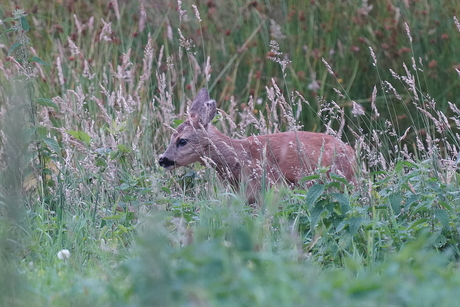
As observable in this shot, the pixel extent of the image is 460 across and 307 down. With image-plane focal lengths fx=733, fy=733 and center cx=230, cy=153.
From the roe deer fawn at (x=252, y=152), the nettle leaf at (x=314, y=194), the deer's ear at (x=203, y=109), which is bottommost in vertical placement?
the roe deer fawn at (x=252, y=152)

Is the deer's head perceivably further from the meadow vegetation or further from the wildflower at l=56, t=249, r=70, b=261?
the wildflower at l=56, t=249, r=70, b=261

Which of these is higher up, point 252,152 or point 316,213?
point 316,213

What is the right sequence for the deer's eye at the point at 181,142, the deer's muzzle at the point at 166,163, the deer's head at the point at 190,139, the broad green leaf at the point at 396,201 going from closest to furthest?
the broad green leaf at the point at 396,201 < the deer's muzzle at the point at 166,163 < the deer's head at the point at 190,139 < the deer's eye at the point at 181,142

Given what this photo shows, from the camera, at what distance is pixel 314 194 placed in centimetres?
407

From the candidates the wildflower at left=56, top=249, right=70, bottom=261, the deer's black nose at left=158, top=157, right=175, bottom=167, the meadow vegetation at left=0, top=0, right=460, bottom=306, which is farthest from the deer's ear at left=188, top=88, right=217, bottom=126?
the wildflower at left=56, top=249, right=70, bottom=261

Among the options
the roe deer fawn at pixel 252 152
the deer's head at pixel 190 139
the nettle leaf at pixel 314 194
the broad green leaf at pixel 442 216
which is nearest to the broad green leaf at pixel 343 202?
the nettle leaf at pixel 314 194

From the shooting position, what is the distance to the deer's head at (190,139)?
239 inches

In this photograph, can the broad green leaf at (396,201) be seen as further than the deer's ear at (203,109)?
No

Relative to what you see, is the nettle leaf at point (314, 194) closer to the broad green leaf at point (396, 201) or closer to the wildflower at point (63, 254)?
the broad green leaf at point (396, 201)

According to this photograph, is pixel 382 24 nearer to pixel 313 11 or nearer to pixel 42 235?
pixel 313 11

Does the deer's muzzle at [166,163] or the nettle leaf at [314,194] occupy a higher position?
the nettle leaf at [314,194]

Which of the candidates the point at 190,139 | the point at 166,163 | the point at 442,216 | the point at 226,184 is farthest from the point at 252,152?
the point at 442,216

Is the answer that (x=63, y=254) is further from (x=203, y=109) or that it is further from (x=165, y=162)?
(x=203, y=109)

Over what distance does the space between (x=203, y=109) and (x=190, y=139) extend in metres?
0.29
